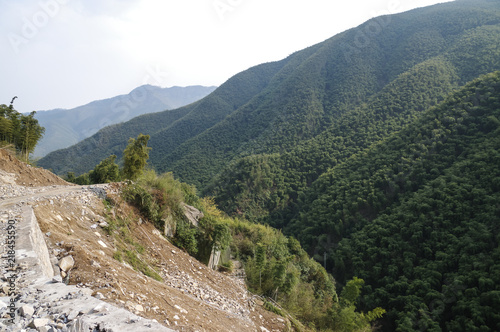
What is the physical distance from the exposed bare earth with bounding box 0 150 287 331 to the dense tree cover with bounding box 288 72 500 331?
22716 mm

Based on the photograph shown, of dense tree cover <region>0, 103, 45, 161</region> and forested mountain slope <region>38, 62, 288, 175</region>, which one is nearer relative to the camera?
dense tree cover <region>0, 103, 45, 161</region>

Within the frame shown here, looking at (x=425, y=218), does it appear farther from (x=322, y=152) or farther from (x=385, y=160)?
(x=322, y=152)

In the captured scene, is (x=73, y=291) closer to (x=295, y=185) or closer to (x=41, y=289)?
(x=41, y=289)

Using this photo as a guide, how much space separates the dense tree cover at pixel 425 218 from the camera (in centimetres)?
2373

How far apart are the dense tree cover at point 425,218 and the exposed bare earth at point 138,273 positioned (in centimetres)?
2272

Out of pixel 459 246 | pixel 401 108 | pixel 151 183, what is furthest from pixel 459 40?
pixel 151 183

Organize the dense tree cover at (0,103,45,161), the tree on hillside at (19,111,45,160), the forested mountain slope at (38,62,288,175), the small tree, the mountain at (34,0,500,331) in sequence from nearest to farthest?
the dense tree cover at (0,103,45,161), the tree on hillside at (19,111,45,160), the small tree, the mountain at (34,0,500,331), the forested mountain slope at (38,62,288,175)

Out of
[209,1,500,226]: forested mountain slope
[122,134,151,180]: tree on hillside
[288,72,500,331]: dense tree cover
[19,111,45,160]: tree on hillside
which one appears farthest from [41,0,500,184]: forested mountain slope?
[122,134,151,180]: tree on hillside

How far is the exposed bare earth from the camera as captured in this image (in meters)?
4.13

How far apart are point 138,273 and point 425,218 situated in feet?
116

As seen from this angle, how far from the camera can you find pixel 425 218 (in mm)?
31172

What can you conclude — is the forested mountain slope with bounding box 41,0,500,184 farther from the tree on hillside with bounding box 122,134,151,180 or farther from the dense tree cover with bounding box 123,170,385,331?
the tree on hillside with bounding box 122,134,151,180

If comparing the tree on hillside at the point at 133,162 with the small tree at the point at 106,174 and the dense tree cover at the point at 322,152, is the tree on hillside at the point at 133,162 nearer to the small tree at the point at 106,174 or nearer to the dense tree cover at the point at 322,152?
the small tree at the point at 106,174

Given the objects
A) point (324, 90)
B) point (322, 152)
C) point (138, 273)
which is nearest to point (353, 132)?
point (322, 152)
